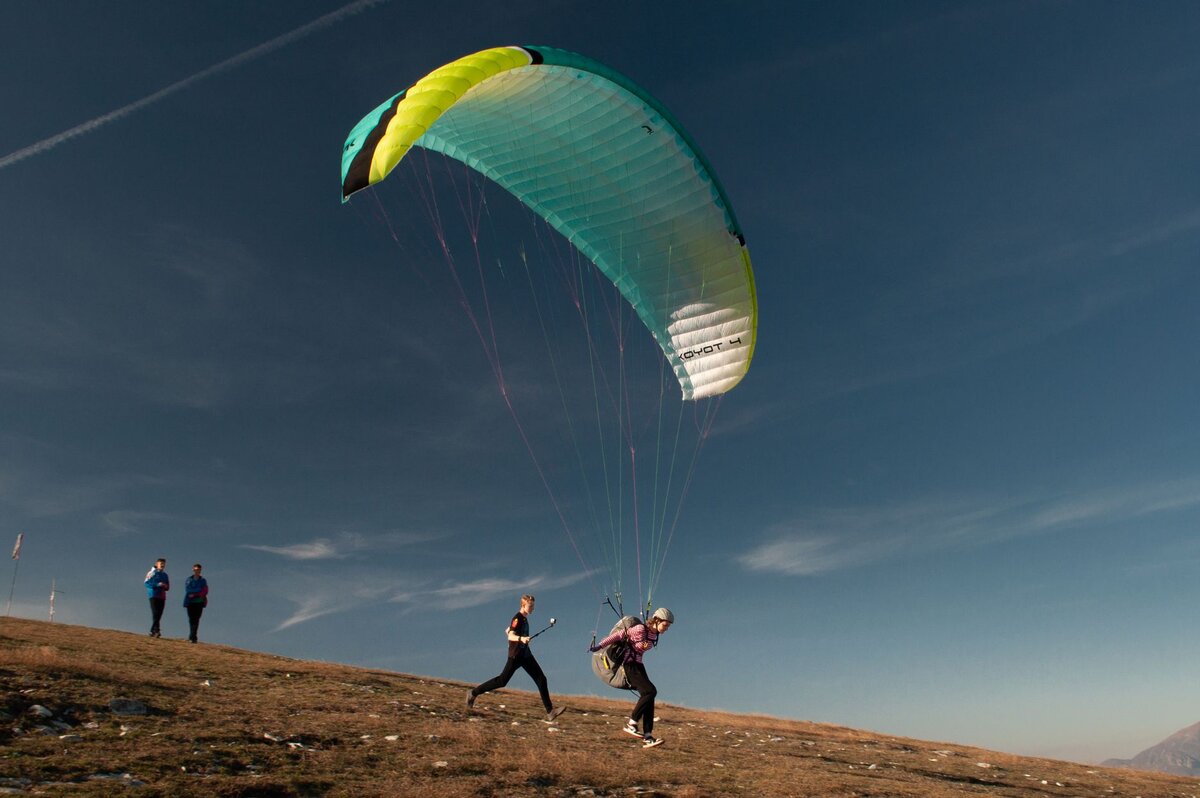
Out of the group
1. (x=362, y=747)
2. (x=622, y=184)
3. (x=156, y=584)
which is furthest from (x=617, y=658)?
(x=156, y=584)

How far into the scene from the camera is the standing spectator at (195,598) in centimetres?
1975

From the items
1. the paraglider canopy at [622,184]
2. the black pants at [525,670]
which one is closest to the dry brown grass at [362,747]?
the black pants at [525,670]

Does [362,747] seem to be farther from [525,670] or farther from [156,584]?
[156,584]

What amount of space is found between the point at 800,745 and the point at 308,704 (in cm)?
947

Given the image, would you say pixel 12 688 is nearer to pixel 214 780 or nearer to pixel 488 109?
pixel 214 780

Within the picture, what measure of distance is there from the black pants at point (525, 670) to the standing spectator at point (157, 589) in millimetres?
10720

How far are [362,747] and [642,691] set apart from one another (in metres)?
4.40

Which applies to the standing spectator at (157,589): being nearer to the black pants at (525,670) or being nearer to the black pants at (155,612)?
the black pants at (155,612)

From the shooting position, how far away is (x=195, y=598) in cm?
1989

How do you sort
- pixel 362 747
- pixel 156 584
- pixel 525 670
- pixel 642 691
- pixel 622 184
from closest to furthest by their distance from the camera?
pixel 362 747 → pixel 642 691 → pixel 525 670 → pixel 622 184 → pixel 156 584

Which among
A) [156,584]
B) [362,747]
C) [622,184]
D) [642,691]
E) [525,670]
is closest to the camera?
[362,747]

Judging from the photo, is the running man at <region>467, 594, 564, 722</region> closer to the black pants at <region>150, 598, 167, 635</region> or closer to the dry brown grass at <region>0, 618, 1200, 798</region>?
the dry brown grass at <region>0, 618, 1200, 798</region>

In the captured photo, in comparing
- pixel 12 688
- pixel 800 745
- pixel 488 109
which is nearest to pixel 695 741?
pixel 800 745

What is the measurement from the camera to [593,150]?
661 inches
